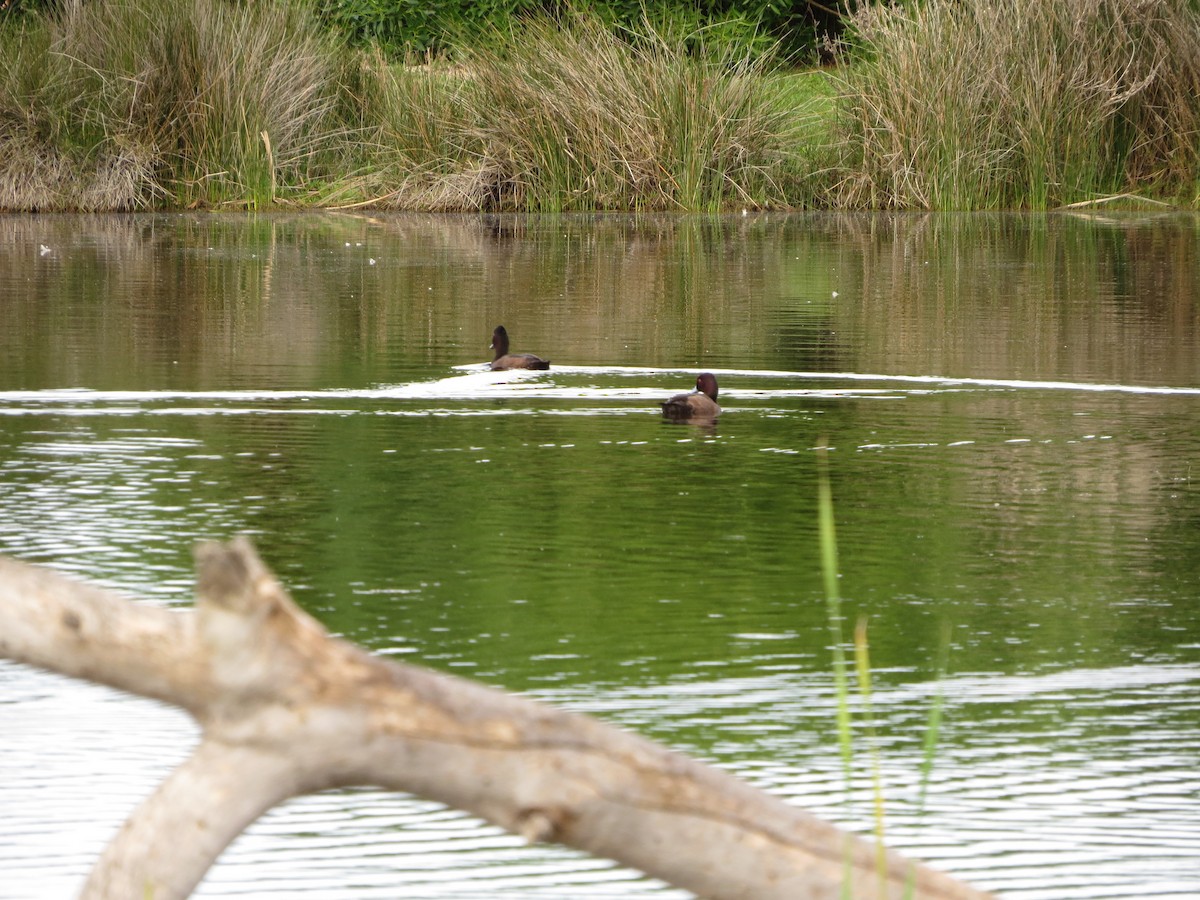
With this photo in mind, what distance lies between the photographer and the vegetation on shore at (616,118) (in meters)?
24.2

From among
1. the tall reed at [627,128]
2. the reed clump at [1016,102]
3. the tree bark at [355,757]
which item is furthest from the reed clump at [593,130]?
the tree bark at [355,757]

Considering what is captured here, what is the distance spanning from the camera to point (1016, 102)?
24.0 meters

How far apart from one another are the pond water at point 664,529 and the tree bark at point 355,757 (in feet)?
1.13

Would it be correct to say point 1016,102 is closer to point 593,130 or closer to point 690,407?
point 593,130

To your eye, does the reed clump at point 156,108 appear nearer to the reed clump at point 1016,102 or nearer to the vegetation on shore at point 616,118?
the vegetation on shore at point 616,118

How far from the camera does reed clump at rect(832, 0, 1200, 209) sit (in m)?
24.0

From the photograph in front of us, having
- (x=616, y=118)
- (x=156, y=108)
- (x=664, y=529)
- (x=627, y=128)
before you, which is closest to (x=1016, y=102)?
(x=627, y=128)

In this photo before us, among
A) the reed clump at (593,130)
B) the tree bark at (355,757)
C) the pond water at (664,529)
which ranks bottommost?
the pond water at (664,529)

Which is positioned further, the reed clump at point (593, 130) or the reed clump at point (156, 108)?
the reed clump at point (156, 108)

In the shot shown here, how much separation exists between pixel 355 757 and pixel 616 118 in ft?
74.1

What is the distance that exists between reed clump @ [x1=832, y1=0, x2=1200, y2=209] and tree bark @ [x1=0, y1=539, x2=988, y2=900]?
21.9 metres

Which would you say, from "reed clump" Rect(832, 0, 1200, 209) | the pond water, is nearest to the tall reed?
"reed clump" Rect(832, 0, 1200, 209)

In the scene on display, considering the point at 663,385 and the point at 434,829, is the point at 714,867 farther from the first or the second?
the point at 663,385

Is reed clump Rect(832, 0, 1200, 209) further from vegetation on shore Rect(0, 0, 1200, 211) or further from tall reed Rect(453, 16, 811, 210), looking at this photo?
tall reed Rect(453, 16, 811, 210)
